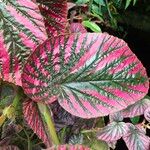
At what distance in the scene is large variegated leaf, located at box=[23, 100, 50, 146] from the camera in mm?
521

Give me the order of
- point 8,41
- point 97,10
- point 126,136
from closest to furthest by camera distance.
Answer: point 8,41
point 126,136
point 97,10

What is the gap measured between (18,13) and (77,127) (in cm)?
30

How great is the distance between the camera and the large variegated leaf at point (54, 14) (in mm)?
550

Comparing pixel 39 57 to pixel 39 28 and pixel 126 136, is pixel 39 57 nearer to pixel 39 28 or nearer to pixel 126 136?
pixel 39 28

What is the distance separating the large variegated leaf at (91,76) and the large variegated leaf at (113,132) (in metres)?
0.16

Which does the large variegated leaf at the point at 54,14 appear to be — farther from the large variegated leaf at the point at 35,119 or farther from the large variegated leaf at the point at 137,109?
the large variegated leaf at the point at 137,109

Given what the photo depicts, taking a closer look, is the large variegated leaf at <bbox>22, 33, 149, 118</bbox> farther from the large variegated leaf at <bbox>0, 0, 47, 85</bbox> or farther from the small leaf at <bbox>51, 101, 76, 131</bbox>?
the small leaf at <bbox>51, 101, 76, 131</bbox>

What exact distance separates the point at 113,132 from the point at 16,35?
0.90 feet

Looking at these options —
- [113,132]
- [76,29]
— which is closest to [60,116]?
[113,132]

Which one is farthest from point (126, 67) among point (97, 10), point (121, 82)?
point (97, 10)

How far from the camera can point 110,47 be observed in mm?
517

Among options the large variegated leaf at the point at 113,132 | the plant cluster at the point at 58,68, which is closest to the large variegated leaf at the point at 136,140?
the large variegated leaf at the point at 113,132

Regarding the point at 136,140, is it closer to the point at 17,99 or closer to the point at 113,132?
the point at 113,132

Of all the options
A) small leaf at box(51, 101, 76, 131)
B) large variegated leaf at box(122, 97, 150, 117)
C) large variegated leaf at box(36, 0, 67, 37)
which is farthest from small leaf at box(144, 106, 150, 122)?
large variegated leaf at box(36, 0, 67, 37)
